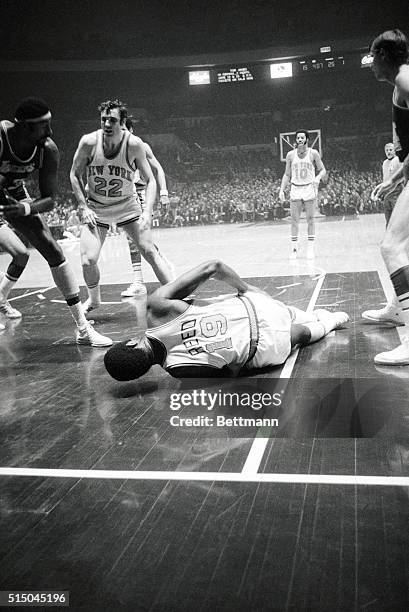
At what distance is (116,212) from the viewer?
19.0 feet

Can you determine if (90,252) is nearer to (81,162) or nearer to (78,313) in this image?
(81,162)

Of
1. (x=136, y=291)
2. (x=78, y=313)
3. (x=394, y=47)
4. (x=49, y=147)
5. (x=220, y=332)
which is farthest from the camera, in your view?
(x=136, y=291)

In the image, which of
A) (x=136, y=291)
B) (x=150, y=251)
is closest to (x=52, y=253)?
(x=150, y=251)

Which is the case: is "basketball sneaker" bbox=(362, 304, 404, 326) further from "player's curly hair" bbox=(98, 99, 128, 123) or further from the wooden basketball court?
"player's curly hair" bbox=(98, 99, 128, 123)

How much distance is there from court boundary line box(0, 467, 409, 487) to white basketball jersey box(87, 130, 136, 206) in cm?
365

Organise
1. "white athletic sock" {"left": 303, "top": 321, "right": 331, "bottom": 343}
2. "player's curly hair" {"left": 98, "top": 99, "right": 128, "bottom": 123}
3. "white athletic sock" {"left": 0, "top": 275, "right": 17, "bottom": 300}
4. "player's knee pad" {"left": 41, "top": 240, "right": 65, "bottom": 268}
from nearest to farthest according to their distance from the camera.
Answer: "white athletic sock" {"left": 303, "top": 321, "right": 331, "bottom": 343}
"player's knee pad" {"left": 41, "top": 240, "right": 65, "bottom": 268}
"player's curly hair" {"left": 98, "top": 99, "right": 128, "bottom": 123}
"white athletic sock" {"left": 0, "top": 275, "right": 17, "bottom": 300}

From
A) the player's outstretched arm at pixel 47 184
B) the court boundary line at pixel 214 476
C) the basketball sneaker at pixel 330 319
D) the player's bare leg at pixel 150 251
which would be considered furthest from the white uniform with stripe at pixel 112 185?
the court boundary line at pixel 214 476

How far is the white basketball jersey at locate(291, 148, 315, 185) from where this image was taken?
917 centimetres

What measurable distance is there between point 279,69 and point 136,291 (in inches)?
874

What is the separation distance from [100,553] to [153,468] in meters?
0.61

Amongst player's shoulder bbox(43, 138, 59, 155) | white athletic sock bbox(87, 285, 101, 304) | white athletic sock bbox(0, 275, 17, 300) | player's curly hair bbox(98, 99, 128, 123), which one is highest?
player's curly hair bbox(98, 99, 128, 123)

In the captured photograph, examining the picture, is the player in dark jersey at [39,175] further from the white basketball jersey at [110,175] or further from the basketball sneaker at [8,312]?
the basketball sneaker at [8,312]

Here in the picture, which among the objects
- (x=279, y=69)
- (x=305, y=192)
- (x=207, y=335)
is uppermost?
(x=279, y=69)

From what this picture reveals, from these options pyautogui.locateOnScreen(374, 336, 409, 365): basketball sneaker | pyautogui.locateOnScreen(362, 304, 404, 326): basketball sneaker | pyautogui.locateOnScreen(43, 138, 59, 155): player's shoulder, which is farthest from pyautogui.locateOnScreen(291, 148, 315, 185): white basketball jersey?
pyautogui.locateOnScreen(374, 336, 409, 365): basketball sneaker
